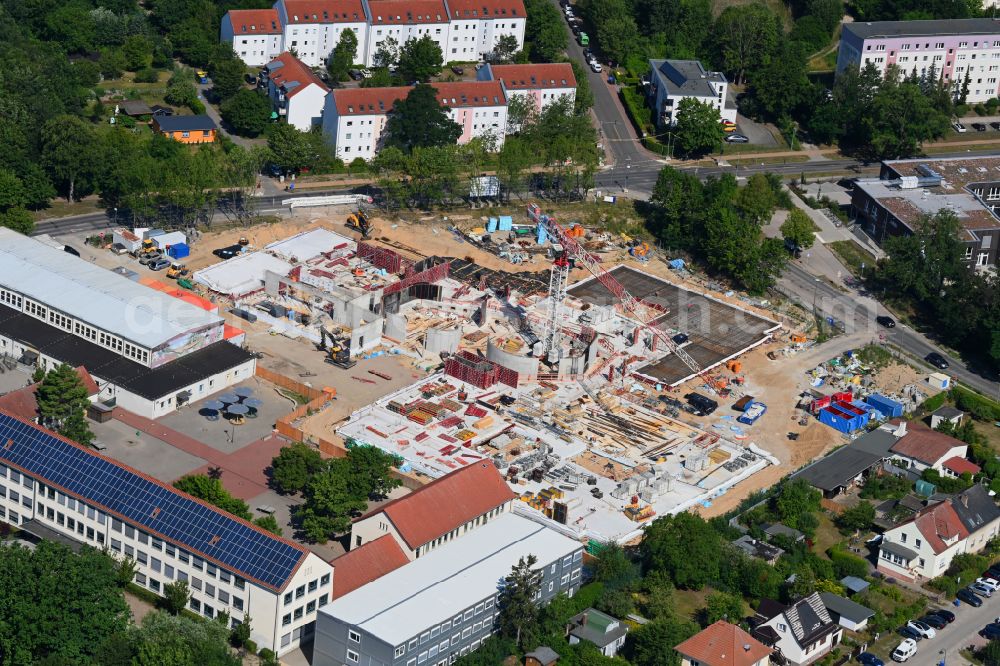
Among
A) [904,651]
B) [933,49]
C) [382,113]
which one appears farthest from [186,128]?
[904,651]

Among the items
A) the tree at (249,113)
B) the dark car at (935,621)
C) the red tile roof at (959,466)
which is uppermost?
the tree at (249,113)

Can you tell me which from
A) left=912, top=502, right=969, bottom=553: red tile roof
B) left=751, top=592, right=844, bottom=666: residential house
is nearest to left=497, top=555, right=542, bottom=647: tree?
left=751, top=592, right=844, bottom=666: residential house

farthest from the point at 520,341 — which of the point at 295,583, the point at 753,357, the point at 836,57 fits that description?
the point at 836,57

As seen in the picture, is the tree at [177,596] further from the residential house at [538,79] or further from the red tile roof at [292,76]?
the residential house at [538,79]

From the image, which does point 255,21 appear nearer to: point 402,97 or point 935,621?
point 402,97

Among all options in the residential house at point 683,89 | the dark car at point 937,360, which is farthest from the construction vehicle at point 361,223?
the dark car at point 937,360

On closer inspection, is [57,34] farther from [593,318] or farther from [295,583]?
[295,583]
